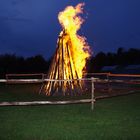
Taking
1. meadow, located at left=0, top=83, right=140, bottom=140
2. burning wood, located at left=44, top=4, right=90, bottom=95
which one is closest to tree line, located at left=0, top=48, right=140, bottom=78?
burning wood, located at left=44, top=4, right=90, bottom=95

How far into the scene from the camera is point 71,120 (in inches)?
455

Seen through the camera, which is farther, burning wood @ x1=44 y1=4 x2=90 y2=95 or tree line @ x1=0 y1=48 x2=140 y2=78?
tree line @ x1=0 y1=48 x2=140 y2=78

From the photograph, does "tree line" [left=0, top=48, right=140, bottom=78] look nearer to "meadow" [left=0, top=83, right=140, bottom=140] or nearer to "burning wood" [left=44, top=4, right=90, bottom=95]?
"burning wood" [left=44, top=4, right=90, bottom=95]

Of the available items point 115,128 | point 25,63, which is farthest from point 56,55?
point 25,63

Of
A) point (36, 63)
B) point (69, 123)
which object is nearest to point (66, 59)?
point (69, 123)

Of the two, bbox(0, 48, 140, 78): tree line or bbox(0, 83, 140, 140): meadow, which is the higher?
bbox(0, 48, 140, 78): tree line

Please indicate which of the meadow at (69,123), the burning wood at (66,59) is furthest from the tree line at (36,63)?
the meadow at (69,123)

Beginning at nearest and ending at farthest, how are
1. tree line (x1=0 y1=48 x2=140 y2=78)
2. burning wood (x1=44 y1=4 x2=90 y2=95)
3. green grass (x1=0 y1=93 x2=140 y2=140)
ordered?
1. green grass (x1=0 y1=93 x2=140 y2=140)
2. burning wood (x1=44 y1=4 x2=90 y2=95)
3. tree line (x1=0 y1=48 x2=140 y2=78)

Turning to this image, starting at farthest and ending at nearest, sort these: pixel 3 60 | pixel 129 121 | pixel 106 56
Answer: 1. pixel 106 56
2. pixel 3 60
3. pixel 129 121

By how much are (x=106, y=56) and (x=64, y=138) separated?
68.8 m

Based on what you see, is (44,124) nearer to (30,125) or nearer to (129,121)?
(30,125)

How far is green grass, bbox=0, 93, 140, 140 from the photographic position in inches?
356

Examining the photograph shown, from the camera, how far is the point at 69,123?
431 inches

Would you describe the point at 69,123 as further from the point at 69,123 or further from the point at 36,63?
the point at 36,63
